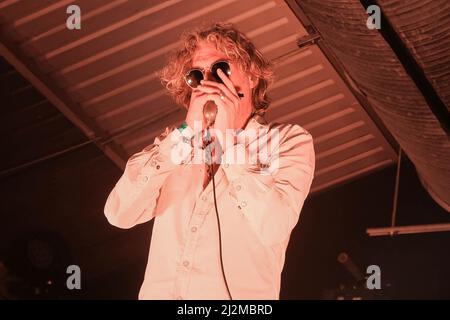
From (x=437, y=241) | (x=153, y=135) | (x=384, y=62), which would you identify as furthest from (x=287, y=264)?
(x=384, y=62)

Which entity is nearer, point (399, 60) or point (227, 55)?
point (227, 55)

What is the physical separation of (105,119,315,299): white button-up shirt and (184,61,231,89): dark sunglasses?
160 millimetres

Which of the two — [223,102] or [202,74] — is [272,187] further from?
[202,74]

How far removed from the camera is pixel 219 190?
8.35 ft

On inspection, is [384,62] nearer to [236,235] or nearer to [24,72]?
[236,235]

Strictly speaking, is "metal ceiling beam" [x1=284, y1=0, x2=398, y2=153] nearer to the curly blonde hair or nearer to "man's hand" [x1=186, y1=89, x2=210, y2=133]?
the curly blonde hair

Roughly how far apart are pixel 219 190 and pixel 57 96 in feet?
8.04

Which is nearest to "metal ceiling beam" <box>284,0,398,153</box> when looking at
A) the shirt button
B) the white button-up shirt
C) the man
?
the man

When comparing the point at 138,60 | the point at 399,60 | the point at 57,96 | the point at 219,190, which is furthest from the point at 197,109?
the point at 57,96

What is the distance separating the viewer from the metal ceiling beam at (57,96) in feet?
14.7

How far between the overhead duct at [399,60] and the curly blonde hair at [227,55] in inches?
10.9

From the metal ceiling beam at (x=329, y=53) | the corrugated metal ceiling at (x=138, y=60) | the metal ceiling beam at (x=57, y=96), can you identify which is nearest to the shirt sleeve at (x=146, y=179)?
the metal ceiling beam at (x=329, y=53)

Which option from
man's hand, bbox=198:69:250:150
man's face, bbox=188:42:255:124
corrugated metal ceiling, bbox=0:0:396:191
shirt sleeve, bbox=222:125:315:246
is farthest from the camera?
corrugated metal ceiling, bbox=0:0:396:191

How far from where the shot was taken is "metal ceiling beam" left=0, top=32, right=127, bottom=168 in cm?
448
